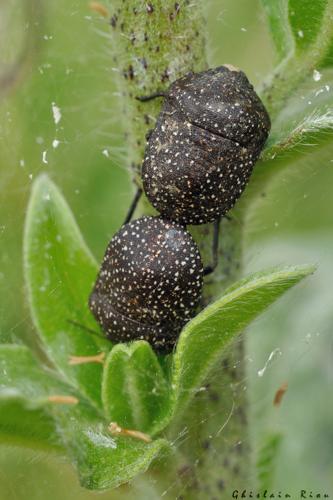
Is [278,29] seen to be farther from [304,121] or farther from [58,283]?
[58,283]

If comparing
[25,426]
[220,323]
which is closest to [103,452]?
[25,426]

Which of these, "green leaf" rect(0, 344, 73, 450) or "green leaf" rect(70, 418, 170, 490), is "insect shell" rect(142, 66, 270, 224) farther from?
"green leaf" rect(70, 418, 170, 490)

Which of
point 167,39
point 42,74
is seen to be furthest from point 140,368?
point 42,74

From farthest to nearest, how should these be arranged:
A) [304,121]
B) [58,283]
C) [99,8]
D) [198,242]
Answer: [99,8] → [198,242] → [58,283] → [304,121]

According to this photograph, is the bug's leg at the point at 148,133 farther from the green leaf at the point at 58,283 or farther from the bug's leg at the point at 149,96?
the green leaf at the point at 58,283

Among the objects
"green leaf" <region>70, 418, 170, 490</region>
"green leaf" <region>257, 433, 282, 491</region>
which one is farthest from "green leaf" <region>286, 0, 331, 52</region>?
"green leaf" <region>257, 433, 282, 491</region>

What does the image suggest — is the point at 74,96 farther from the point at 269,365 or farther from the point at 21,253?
the point at 269,365
